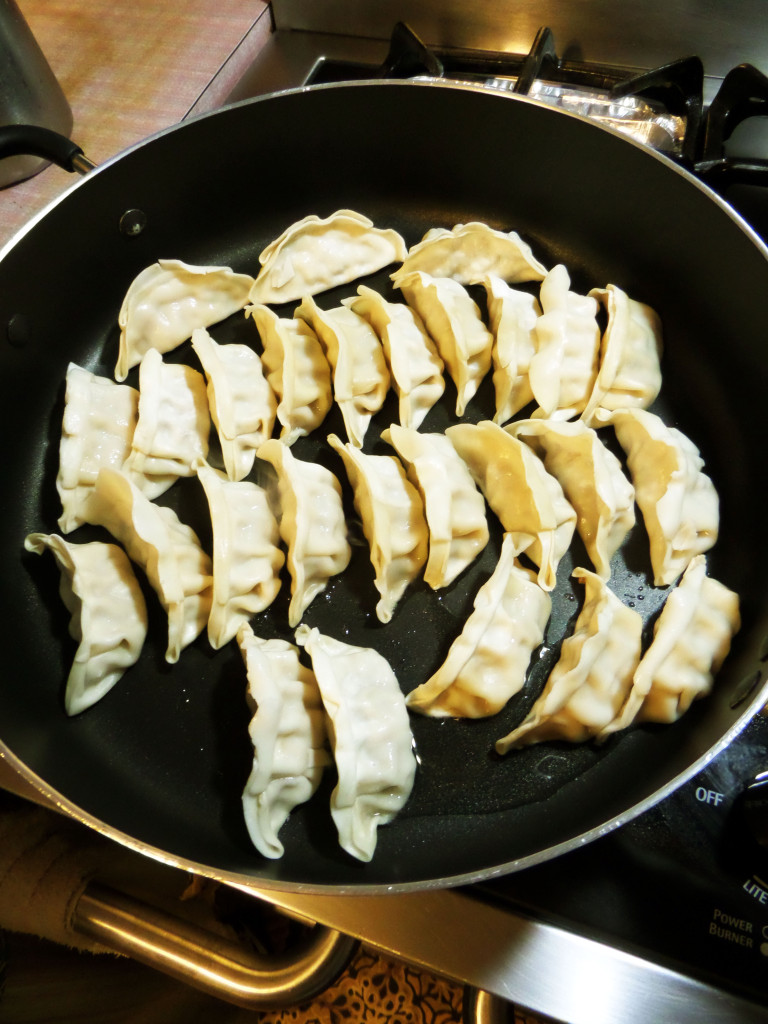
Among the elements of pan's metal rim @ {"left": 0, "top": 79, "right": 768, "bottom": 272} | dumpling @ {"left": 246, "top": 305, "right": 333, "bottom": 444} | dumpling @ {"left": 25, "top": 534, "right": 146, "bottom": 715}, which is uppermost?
pan's metal rim @ {"left": 0, "top": 79, "right": 768, "bottom": 272}

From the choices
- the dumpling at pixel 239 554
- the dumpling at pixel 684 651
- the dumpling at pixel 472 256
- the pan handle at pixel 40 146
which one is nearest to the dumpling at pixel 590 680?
the dumpling at pixel 684 651

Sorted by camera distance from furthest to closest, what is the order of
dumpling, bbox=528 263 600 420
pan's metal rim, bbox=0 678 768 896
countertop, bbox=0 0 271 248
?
countertop, bbox=0 0 271 248 → dumpling, bbox=528 263 600 420 → pan's metal rim, bbox=0 678 768 896

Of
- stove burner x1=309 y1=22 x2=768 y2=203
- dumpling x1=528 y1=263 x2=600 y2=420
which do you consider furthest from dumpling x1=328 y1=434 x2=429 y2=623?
stove burner x1=309 y1=22 x2=768 y2=203

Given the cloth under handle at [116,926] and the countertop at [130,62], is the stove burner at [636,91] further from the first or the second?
the cloth under handle at [116,926]

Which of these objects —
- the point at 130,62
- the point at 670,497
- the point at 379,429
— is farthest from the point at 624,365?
the point at 130,62

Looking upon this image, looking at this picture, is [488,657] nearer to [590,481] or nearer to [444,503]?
[444,503]

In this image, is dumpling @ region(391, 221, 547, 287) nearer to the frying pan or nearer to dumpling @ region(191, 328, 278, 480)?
the frying pan

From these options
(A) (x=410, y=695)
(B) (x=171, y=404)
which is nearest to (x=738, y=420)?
(A) (x=410, y=695)
